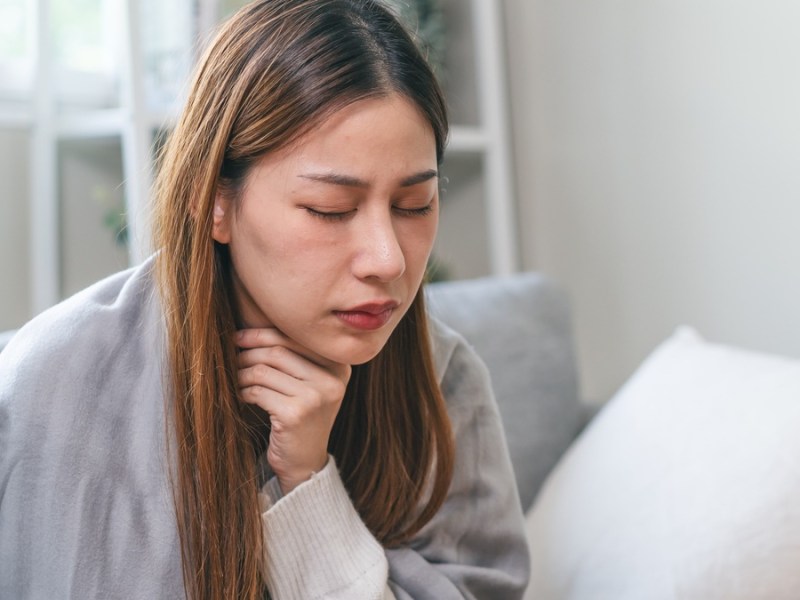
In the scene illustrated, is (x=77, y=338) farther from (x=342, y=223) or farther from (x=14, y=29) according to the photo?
(x=14, y=29)

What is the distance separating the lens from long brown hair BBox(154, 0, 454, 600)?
856 mm

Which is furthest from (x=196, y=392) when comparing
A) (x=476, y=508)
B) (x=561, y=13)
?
(x=561, y=13)

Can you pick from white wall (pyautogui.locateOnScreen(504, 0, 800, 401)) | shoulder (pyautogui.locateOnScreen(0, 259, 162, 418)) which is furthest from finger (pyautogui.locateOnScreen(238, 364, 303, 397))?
white wall (pyautogui.locateOnScreen(504, 0, 800, 401))

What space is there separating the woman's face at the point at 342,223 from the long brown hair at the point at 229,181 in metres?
0.02

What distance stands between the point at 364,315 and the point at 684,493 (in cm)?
66

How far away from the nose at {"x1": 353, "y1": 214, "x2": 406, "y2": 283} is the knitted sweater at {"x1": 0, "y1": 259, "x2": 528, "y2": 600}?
254 mm

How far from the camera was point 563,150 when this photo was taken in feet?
7.64

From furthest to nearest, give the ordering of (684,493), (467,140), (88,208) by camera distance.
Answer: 1. (467,140)
2. (88,208)
3. (684,493)

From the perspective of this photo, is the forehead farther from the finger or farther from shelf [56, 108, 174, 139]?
shelf [56, 108, 174, 139]

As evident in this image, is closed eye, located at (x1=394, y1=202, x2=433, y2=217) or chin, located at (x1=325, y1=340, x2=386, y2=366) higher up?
closed eye, located at (x1=394, y1=202, x2=433, y2=217)

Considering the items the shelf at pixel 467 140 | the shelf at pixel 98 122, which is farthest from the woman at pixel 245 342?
the shelf at pixel 467 140

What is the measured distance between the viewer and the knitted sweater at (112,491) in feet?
3.00

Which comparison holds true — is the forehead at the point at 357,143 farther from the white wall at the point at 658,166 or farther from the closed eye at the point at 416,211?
the white wall at the point at 658,166

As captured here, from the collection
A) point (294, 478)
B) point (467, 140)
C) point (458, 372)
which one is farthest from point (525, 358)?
point (467, 140)
